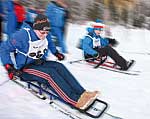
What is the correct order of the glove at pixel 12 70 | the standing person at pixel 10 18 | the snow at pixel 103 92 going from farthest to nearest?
the standing person at pixel 10 18
the glove at pixel 12 70
the snow at pixel 103 92

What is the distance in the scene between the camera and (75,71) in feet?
25.1

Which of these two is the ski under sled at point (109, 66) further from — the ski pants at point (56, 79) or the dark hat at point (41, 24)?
the dark hat at point (41, 24)

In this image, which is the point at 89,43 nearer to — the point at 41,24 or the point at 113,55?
the point at 113,55

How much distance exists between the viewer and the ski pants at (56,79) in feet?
17.8

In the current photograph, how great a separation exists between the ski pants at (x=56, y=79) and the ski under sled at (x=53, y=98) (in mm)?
101

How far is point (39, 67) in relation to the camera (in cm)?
559

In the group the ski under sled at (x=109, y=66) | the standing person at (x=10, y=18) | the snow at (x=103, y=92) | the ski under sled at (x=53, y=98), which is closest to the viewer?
the snow at (x=103, y=92)

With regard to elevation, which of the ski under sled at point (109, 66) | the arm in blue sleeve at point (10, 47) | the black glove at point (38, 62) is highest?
the arm in blue sleeve at point (10, 47)

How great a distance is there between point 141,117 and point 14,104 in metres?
1.69

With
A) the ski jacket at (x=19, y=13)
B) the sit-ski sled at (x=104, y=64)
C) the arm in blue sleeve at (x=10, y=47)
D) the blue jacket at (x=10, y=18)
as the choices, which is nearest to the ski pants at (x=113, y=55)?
the sit-ski sled at (x=104, y=64)

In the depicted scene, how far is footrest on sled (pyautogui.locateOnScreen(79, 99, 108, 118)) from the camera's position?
209 inches

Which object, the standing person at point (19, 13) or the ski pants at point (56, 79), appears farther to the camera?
the standing person at point (19, 13)

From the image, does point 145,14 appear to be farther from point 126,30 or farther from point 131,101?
point 131,101

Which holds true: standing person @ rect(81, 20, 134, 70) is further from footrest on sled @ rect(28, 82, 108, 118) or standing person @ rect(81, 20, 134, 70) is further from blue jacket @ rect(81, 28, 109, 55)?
footrest on sled @ rect(28, 82, 108, 118)
